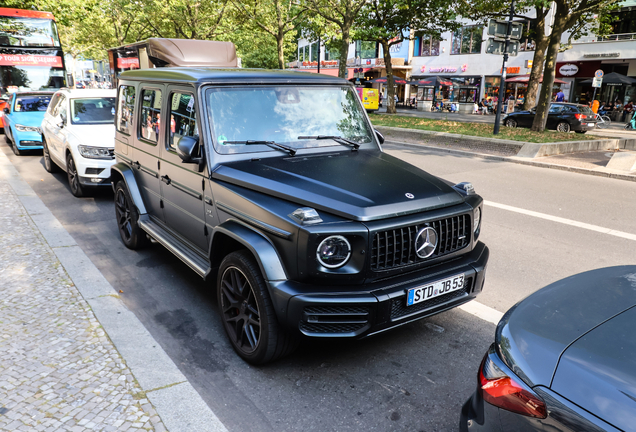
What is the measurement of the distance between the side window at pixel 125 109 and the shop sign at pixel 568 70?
37.2 metres

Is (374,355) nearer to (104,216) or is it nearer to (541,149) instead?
(104,216)

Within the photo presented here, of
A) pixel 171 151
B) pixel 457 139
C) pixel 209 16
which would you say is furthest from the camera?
pixel 209 16

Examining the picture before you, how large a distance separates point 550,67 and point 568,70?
23.1m

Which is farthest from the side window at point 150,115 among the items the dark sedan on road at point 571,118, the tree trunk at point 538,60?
the dark sedan on road at point 571,118

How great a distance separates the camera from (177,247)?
4332 mm

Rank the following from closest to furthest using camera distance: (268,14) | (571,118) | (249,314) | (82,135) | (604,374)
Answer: (604,374), (249,314), (82,135), (571,118), (268,14)

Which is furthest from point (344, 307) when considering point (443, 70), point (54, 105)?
point (443, 70)

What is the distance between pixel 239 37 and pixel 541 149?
29.7 m

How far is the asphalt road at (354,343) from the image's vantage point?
9.82 ft

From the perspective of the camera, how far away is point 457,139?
15336 millimetres

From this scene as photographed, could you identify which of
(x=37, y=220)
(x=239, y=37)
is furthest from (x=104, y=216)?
(x=239, y=37)

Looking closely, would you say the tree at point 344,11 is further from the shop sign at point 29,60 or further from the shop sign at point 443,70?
the shop sign at point 443,70

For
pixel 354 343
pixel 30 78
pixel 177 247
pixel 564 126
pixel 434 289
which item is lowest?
pixel 564 126

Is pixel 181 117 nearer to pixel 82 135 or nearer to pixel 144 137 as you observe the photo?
pixel 144 137
